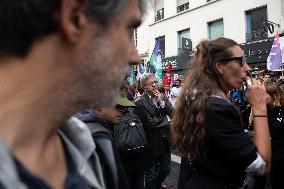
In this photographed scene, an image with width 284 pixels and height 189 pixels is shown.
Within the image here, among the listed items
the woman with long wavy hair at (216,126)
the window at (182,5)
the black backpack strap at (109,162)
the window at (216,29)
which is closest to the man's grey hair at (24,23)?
the black backpack strap at (109,162)

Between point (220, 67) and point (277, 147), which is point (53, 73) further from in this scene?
point (277, 147)

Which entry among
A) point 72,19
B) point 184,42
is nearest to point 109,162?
point 72,19

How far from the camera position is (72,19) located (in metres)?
1.00

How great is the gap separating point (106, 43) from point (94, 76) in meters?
0.09

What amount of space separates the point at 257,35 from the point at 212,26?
12.4ft

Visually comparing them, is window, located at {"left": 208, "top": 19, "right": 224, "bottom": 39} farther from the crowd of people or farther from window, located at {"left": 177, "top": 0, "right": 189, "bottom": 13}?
the crowd of people

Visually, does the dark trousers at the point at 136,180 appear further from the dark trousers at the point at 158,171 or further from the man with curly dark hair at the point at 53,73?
the man with curly dark hair at the point at 53,73

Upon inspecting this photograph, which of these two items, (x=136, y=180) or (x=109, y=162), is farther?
(x=136, y=180)

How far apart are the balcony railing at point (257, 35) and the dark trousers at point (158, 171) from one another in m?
13.0

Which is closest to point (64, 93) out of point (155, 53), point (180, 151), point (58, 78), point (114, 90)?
point (58, 78)

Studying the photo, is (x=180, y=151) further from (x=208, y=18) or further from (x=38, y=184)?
(x=208, y=18)

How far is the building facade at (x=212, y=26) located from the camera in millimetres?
17484

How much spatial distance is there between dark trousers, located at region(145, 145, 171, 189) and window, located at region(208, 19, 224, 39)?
1552 cm

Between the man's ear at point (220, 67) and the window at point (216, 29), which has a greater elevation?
the window at point (216, 29)
